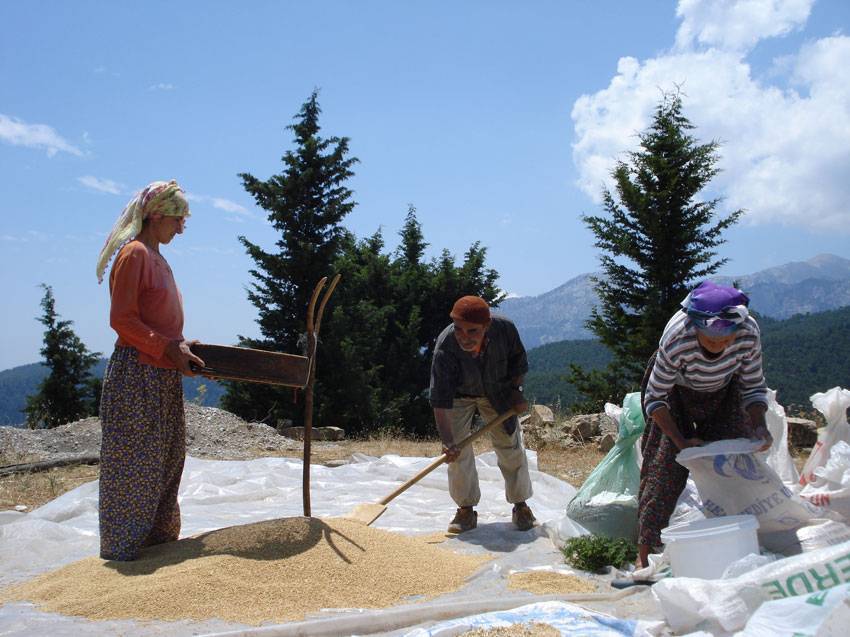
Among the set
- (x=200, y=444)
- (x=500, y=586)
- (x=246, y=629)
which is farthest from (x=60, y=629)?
(x=200, y=444)

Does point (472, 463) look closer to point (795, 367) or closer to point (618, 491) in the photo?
point (618, 491)

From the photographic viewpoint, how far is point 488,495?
430 centimetres

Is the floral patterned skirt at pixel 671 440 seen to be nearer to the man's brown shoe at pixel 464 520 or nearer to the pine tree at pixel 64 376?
the man's brown shoe at pixel 464 520

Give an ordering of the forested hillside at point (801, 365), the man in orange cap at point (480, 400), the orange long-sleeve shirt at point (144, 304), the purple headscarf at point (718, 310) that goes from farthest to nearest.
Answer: the forested hillside at point (801, 365), the man in orange cap at point (480, 400), the orange long-sleeve shirt at point (144, 304), the purple headscarf at point (718, 310)

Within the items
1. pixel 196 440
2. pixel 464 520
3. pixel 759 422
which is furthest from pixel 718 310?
pixel 196 440

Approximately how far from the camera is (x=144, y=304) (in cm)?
271

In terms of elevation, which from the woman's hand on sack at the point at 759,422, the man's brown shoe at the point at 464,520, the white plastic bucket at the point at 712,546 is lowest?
the man's brown shoe at the point at 464,520

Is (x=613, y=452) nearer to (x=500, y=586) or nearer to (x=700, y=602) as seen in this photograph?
(x=500, y=586)

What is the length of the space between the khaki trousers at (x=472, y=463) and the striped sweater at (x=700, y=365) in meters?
1.08

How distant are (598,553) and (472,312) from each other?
3.94 feet

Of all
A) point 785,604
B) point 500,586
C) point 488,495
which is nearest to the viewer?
point 785,604

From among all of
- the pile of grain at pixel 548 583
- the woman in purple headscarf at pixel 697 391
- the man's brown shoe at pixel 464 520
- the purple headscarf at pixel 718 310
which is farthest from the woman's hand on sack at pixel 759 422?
the man's brown shoe at pixel 464 520

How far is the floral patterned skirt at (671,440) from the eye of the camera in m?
2.54

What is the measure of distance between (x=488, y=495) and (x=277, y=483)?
5.05ft
